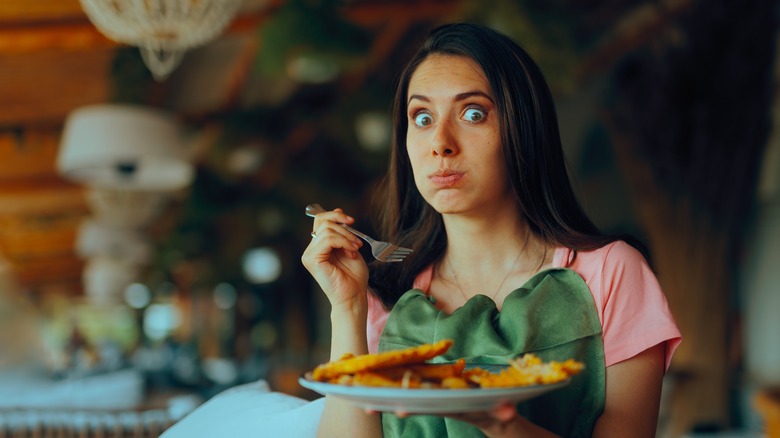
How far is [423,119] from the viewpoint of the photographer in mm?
1454

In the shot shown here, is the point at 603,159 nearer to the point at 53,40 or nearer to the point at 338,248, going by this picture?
the point at 53,40

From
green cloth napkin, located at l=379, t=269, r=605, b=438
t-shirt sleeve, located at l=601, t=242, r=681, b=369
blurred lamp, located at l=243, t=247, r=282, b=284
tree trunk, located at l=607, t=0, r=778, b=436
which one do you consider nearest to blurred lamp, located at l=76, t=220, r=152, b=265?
blurred lamp, located at l=243, t=247, r=282, b=284

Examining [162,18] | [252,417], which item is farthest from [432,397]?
[162,18]

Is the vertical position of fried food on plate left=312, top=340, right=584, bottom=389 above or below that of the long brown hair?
below

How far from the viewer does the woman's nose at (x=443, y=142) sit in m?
1.35

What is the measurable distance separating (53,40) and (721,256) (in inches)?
154

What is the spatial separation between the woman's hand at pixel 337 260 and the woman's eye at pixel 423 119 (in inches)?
8.3

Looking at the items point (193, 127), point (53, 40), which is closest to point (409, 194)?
point (53, 40)

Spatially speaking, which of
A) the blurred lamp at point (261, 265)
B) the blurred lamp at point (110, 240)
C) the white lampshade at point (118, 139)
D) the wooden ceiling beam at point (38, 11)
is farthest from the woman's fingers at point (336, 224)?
the blurred lamp at point (261, 265)

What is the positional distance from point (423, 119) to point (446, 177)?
14 cm

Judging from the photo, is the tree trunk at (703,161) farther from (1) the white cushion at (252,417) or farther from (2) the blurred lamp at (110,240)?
(2) the blurred lamp at (110,240)

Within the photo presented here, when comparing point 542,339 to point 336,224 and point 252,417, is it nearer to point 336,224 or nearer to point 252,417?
point 336,224

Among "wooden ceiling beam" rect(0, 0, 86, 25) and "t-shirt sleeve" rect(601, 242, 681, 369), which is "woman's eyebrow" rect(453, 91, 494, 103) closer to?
"t-shirt sleeve" rect(601, 242, 681, 369)

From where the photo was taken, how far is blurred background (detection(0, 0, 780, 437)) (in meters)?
3.49
